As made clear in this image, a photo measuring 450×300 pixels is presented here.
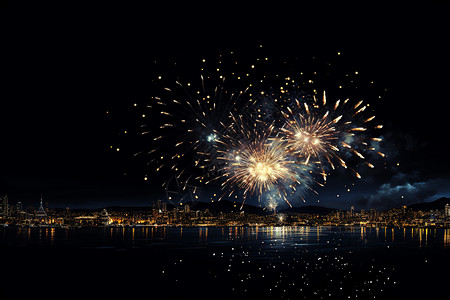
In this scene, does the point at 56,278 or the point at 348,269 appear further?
the point at 348,269

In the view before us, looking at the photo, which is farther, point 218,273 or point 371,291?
point 218,273

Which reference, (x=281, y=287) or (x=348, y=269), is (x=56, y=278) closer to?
(x=281, y=287)

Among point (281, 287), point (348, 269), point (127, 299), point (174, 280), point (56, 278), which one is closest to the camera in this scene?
point (127, 299)

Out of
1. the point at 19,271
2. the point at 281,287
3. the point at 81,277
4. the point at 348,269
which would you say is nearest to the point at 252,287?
the point at 281,287

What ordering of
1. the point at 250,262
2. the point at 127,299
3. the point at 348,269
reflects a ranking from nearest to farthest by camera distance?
the point at 127,299 → the point at 348,269 → the point at 250,262

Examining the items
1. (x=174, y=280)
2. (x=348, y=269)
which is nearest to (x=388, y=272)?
(x=348, y=269)

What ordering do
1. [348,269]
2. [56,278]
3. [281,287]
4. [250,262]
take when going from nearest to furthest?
[281,287], [56,278], [348,269], [250,262]

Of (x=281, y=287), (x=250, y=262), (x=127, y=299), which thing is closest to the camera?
(x=127, y=299)

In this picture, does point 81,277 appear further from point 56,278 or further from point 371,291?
point 371,291
